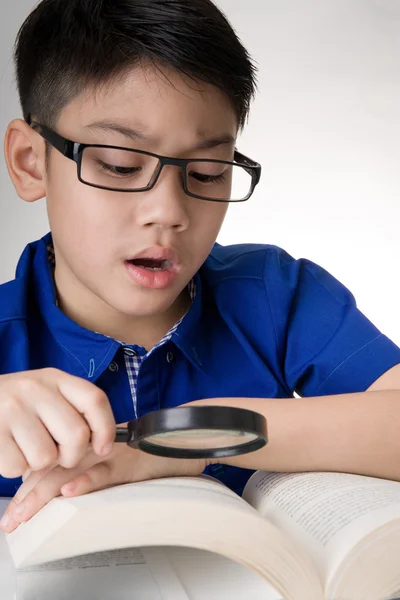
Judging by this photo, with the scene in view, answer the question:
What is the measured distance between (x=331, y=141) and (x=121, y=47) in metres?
1.93

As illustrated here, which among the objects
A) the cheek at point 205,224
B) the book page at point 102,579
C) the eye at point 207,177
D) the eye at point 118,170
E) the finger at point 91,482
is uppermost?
the eye at point 207,177

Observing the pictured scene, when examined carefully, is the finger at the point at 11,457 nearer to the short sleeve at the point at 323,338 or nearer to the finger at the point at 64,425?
the finger at the point at 64,425

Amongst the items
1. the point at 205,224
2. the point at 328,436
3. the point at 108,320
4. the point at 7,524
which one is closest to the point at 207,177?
the point at 205,224

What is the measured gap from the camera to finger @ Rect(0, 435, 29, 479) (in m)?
1.18

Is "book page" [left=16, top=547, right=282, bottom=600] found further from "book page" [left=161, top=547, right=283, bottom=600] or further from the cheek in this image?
the cheek

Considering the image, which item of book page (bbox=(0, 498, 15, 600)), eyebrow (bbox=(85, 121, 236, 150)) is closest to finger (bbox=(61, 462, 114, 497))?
book page (bbox=(0, 498, 15, 600))

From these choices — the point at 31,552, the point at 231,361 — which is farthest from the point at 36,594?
the point at 231,361

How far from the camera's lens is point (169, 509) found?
104cm

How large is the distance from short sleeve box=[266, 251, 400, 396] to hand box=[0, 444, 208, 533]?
2.12 ft

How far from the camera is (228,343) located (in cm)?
196

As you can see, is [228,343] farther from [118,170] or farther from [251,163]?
[118,170]

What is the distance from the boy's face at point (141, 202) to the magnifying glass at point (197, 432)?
19.6 inches

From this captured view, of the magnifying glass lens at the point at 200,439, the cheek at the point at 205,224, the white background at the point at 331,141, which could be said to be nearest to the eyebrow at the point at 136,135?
the cheek at the point at 205,224

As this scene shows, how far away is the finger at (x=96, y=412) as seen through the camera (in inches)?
44.8
